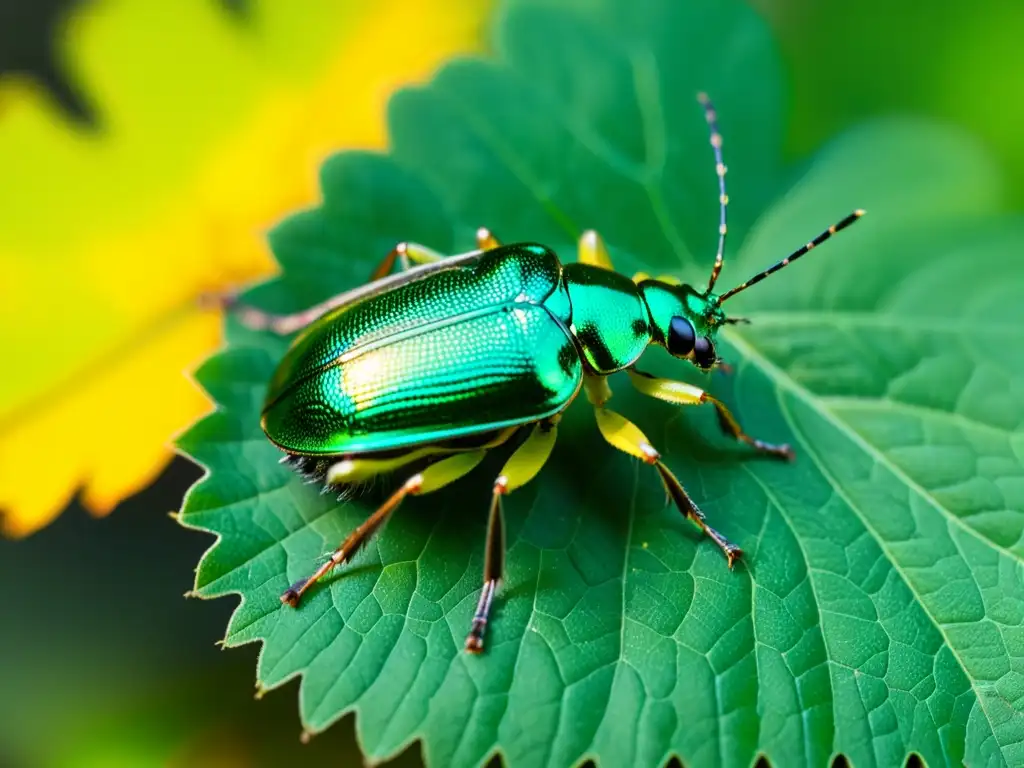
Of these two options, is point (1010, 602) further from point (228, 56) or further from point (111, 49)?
point (111, 49)

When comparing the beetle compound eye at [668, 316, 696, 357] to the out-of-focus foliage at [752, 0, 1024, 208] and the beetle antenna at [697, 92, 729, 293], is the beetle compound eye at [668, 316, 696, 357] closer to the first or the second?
the beetle antenna at [697, 92, 729, 293]

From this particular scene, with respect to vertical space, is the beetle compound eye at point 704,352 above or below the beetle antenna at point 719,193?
below

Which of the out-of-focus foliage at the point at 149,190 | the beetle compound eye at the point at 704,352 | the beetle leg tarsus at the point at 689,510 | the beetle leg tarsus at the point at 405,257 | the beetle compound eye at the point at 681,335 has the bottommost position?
the beetle leg tarsus at the point at 689,510

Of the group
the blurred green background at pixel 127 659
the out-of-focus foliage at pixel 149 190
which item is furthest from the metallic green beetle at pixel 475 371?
the out-of-focus foliage at pixel 149 190

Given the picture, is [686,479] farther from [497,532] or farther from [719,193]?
[719,193]

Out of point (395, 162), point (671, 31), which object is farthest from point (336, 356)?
point (671, 31)

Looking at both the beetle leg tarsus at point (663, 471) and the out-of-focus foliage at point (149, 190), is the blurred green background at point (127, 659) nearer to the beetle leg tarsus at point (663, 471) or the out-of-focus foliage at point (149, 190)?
the out-of-focus foliage at point (149, 190)
